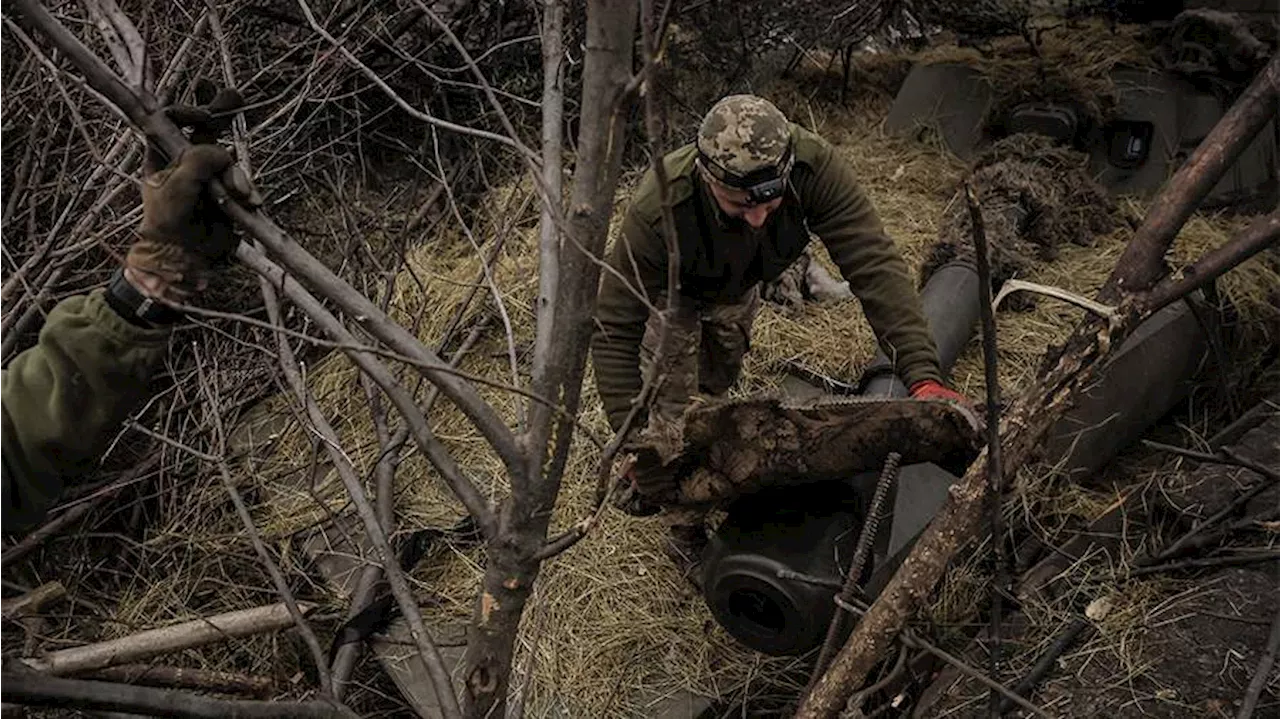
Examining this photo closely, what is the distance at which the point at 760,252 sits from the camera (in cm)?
369

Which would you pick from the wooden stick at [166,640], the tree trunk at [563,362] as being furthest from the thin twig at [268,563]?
the tree trunk at [563,362]

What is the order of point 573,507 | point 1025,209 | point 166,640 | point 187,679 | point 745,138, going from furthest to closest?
point 1025,209, point 573,507, point 166,640, point 745,138, point 187,679

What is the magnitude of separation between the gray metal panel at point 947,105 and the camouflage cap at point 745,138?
341 cm

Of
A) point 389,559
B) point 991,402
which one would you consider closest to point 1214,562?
point 991,402

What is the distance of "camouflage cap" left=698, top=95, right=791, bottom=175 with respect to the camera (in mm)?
3156

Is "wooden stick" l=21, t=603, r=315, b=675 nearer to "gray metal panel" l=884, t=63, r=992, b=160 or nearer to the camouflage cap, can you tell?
the camouflage cap

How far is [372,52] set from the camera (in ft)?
18.4

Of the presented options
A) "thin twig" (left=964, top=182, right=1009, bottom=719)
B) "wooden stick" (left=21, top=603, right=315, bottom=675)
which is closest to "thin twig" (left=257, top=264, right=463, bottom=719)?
"wooden stick" (left=21, top=603, right=315, bottom=675)

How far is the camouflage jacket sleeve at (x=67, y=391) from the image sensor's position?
200 cm

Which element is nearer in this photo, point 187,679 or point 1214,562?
point 187,679

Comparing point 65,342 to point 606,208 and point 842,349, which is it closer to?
point 606,208

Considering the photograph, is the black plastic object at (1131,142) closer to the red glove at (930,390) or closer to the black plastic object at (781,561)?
the red glove at (930,390)

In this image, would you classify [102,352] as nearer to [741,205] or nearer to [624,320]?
[624,320]

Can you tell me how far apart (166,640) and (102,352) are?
6.93ft
